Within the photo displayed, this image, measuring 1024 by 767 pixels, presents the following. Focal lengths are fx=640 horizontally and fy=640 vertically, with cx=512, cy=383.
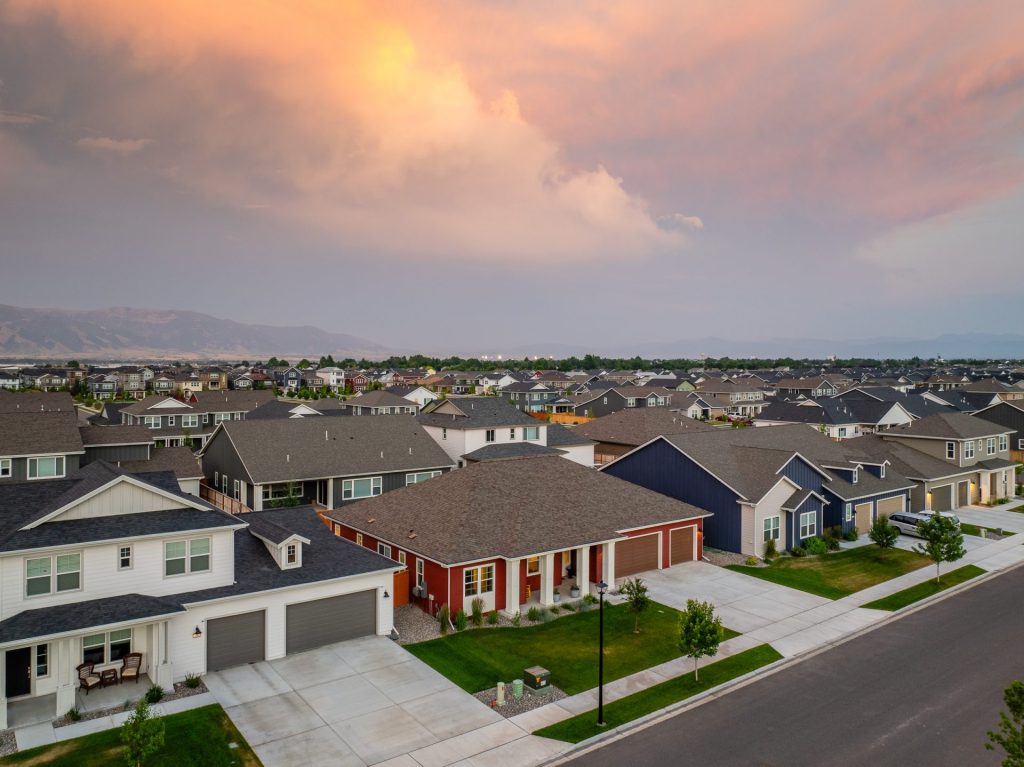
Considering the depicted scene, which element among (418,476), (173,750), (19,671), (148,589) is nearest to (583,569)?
(148,589)

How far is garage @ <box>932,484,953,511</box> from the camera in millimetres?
50106

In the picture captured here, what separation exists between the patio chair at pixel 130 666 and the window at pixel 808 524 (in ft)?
118

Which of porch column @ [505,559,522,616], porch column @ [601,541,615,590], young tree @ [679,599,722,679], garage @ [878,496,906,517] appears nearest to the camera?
young tree @ [679,599,722,679]

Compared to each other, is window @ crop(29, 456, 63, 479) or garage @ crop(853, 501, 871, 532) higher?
window @ crop(29, 456, 63, 479)

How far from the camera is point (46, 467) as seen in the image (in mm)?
46500

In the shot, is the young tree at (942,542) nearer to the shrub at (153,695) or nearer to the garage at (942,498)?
the garage at (942,498)

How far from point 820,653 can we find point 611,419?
43.8 meters

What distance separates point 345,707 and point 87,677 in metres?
8.55

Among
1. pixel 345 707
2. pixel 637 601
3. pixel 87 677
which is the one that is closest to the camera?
pixel 345 707

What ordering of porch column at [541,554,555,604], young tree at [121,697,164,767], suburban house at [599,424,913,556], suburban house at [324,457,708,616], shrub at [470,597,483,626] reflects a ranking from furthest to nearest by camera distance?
suburban house at [599,424,913,556], porch column at [541,554,555,604], suburban house at [324,457,708,616], shrub at [470,597,483,626], young tree at [121,697,164,767]

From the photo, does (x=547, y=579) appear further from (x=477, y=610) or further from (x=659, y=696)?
(x=659, y=696)

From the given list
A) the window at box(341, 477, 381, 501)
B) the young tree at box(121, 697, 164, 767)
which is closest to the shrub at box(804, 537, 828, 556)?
the window at box(341, 477, 381, 501)

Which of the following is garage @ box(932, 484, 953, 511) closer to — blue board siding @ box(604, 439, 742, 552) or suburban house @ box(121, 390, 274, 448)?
blue board siding @ box(604, 439, 742, 552)

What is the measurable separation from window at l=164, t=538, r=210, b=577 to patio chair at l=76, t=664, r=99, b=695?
3546mm
